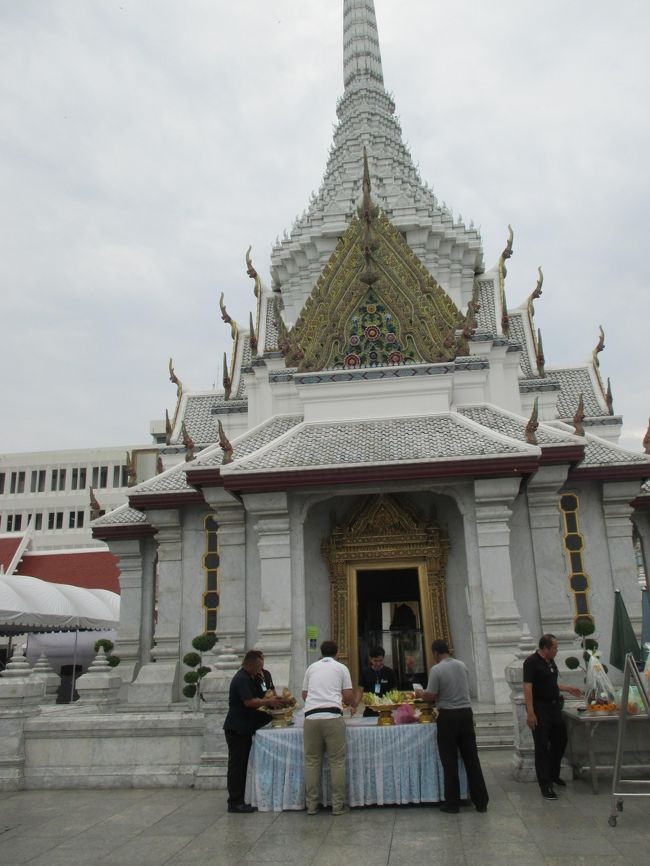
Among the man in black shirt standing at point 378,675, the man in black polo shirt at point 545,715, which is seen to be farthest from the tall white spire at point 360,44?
the man in black polo shirt at point 545,715

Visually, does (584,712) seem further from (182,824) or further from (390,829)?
(182,824)

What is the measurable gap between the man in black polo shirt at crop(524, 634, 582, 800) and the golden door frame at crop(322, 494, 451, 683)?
5.34 meters

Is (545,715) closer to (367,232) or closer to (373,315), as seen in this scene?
(373,315)

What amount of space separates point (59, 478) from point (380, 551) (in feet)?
162

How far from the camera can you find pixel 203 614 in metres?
13.8

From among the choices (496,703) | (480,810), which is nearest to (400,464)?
(496,703)

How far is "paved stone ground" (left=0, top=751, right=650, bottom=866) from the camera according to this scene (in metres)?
5.63

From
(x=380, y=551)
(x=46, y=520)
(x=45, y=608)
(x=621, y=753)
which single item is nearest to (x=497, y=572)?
(x=380, y=551)

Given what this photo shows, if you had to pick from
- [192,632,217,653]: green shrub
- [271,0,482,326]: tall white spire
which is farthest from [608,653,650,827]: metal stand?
[271,0,482,326]: tall white spire

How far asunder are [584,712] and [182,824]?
3.93 metres

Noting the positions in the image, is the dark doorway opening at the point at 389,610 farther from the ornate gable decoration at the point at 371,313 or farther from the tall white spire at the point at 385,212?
the tall white spire at the point at 385,212

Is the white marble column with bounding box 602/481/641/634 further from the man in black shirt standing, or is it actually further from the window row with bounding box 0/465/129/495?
the window row with bounding box 0/465/129/495

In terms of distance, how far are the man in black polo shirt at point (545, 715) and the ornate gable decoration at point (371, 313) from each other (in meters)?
7.78

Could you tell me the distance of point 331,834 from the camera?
248 inches
